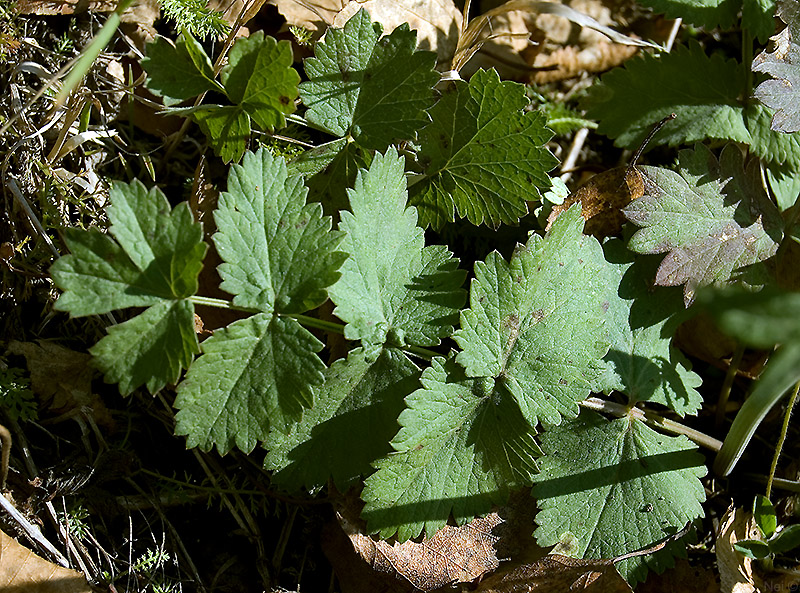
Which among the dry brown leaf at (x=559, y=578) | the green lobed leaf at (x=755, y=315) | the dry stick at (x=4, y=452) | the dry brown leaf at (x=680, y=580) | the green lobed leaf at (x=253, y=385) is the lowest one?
the dry brown leaf at (x=680, y=580)

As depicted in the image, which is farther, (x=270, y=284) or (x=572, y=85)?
(x=572, y=85)

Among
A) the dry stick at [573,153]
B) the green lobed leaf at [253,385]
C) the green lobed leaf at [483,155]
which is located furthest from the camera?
the dry stick at [573,153]

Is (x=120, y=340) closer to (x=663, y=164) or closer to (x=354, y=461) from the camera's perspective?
(x=354, y=461)

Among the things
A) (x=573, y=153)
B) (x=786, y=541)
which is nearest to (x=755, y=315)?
Result: (x=786, y=541)

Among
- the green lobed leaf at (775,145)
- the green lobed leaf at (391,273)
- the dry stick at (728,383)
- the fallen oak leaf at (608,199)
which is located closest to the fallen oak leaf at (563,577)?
the dry stick at (728,383)

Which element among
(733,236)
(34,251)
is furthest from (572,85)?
(34,251)

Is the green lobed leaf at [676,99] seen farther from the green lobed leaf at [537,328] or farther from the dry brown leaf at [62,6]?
the dry brown leaf at [62,6]

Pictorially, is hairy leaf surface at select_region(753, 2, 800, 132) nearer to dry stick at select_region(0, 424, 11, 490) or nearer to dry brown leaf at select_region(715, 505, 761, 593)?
dry brown leaf at select_region(715, 505, 761, 593)

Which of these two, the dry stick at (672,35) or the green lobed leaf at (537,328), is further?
the dry stick at (672,35)
